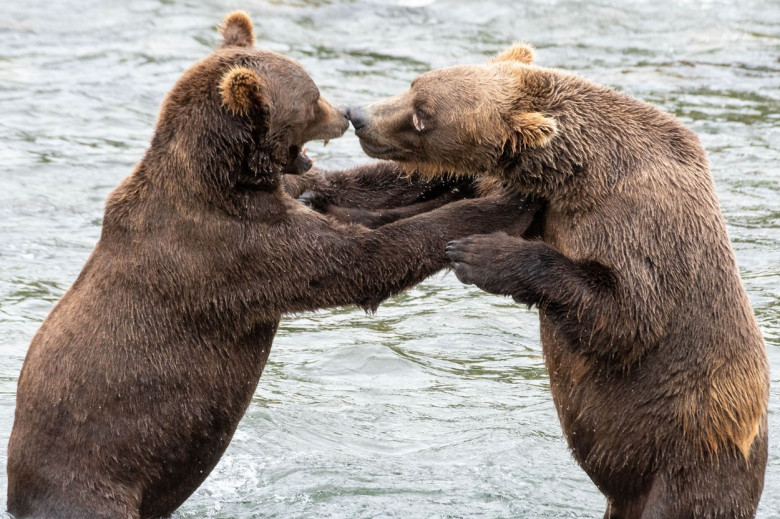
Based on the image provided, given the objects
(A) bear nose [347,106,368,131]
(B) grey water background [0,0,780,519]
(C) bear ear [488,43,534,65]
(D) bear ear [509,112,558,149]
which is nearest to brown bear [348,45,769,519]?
(D) bear ear [509,112,558,149]

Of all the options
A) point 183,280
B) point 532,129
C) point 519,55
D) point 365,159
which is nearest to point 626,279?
point 532,129

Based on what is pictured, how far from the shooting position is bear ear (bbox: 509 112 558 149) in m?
6.29

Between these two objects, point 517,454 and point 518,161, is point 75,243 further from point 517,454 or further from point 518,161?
point 518,161

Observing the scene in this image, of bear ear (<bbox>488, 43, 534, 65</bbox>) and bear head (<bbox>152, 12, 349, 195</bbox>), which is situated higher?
bear ear (<bbox>488, 43, 534, 65</bbox>)

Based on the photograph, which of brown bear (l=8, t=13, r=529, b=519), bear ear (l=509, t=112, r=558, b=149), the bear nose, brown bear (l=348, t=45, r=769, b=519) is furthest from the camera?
the bear nose

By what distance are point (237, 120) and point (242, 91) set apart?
0.70 ft

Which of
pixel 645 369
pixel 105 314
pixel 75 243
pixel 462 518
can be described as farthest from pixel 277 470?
pixel 75 243

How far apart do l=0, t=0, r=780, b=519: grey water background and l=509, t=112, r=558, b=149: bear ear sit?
242 centimetres

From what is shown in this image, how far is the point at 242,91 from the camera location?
6.22 metres

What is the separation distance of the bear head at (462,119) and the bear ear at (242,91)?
673mm

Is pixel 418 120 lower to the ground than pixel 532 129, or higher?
lower

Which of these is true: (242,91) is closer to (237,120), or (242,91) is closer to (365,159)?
(237,120)

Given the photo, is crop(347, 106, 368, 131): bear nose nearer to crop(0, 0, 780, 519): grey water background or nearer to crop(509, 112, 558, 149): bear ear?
crop(509, 112, 558, 149): bear ear

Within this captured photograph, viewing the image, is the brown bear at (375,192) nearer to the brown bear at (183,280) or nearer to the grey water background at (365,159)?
the brown bear at (183,280)
